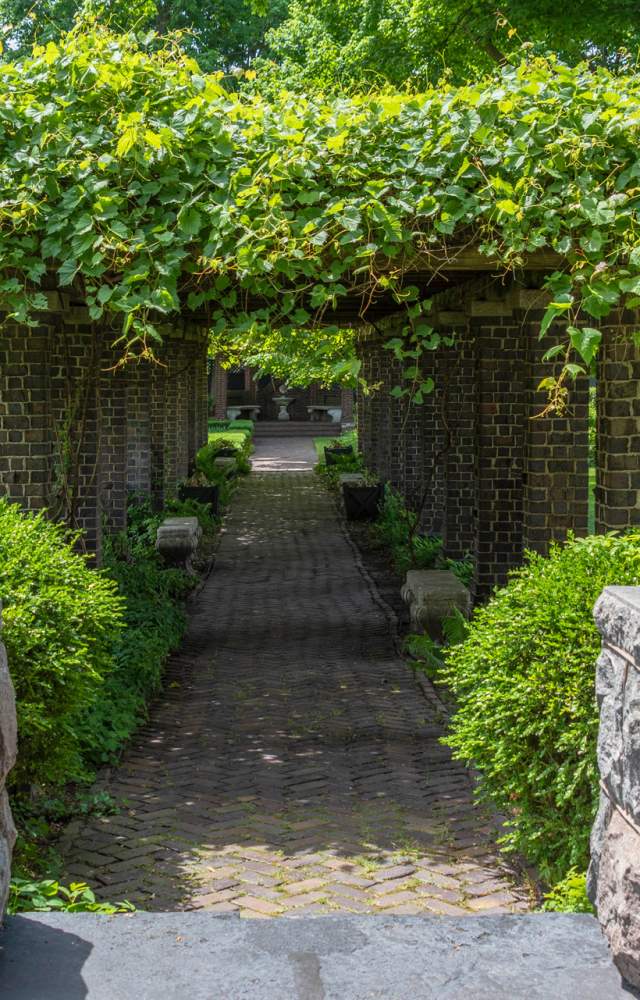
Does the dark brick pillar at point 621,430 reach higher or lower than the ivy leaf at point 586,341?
lower

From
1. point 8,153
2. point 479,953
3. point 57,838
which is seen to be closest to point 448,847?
point 57,838

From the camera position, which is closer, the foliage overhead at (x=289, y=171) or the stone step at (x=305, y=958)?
the stone step at (x=305, y=958)

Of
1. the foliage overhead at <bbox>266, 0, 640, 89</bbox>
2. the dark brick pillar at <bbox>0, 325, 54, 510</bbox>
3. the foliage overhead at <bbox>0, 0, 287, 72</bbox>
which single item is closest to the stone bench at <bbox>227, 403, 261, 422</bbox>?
the foliage overhead at <bbox>0, 0, 287, 72</bbox>

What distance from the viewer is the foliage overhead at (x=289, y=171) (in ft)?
20.4

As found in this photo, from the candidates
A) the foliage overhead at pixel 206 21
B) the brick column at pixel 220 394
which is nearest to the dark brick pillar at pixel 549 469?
the foliage overhead at pixel 206 21

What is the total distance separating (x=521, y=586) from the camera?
4914mm

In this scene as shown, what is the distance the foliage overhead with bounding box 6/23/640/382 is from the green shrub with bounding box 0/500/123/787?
143cm

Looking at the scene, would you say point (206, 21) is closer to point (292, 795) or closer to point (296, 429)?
point (296, 429)

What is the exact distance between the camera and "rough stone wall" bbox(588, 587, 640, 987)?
9.12 feet

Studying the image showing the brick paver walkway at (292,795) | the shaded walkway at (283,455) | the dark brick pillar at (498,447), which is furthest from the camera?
the shaded walkway at (283,455)

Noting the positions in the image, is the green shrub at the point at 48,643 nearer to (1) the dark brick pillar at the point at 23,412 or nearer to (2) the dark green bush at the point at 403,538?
(1) the dark brick pillar at the point at 23,412

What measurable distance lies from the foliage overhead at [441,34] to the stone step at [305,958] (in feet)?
40.8

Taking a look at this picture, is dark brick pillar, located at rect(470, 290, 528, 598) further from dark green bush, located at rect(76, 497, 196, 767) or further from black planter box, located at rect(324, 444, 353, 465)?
black planter box, located at rect(324, 444, 353, 465)

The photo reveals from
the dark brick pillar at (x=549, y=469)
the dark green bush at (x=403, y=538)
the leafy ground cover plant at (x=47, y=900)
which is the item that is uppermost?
the dark brick pillar at (x=549, y=469)
